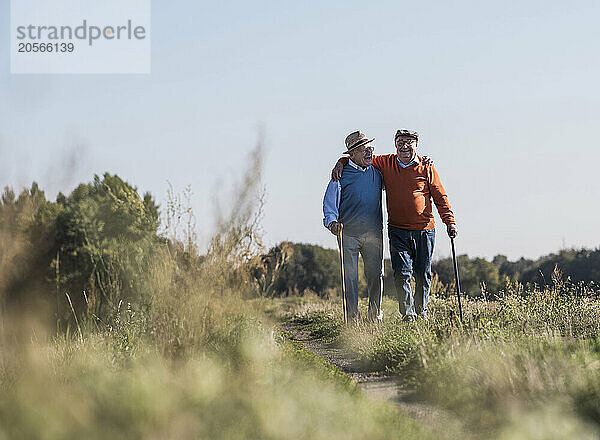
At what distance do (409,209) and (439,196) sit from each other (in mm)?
440

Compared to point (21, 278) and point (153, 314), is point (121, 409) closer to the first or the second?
point (153, 314)

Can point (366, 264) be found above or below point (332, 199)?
below

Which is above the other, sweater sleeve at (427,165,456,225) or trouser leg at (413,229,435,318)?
sweater sleeve at (427,165,456,225)

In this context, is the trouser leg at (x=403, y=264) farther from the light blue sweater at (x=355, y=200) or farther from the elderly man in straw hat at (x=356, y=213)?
the light blue sweater at (x=355, y=200)

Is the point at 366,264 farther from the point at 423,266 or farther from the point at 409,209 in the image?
the point at 409,209

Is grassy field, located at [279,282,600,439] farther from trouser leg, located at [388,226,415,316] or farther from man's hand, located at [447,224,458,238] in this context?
man's hand, located at [447,224,458,238]

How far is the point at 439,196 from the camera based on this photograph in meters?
8.17

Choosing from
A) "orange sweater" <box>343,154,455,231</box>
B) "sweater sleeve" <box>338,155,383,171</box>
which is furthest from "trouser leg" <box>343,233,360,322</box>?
"sweater sleeve" <box>338,155,383,171</box>

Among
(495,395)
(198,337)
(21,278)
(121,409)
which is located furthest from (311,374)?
(21,278)

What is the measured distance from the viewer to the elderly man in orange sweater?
8.07 metres

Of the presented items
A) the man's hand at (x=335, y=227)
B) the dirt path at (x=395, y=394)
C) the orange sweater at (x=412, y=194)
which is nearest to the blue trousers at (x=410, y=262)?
the orange sweater at (x=412, y=194)

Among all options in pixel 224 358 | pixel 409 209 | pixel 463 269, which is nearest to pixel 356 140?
pixel 409 209

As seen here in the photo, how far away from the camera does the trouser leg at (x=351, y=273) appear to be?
26.3 feet

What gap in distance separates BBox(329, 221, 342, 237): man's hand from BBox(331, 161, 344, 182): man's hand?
0.55 metres
